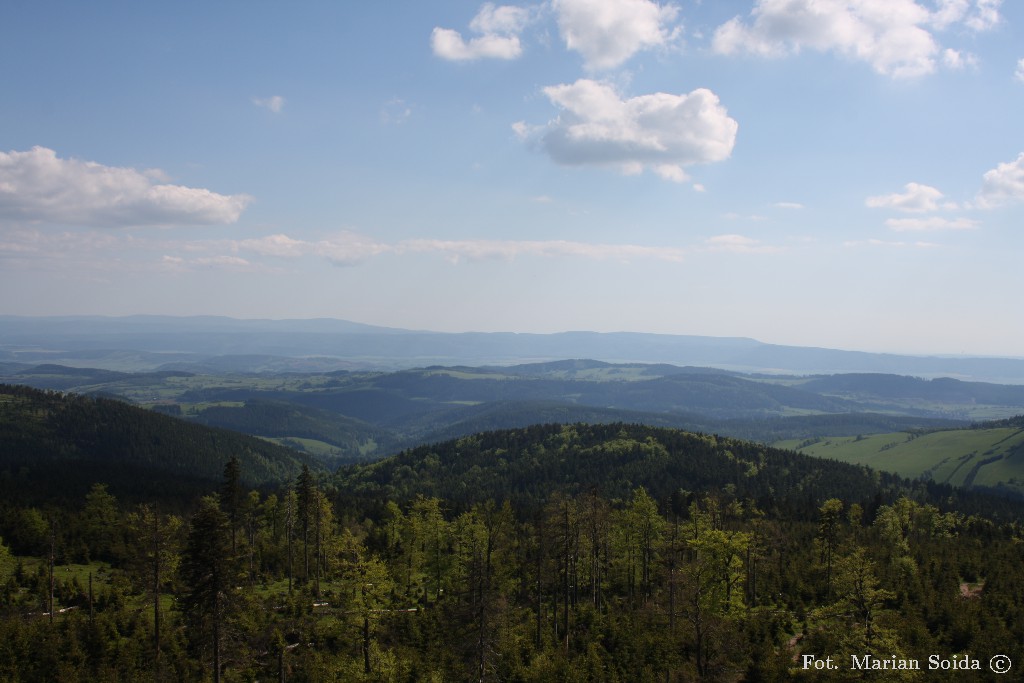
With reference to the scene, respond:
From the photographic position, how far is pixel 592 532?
219 feet

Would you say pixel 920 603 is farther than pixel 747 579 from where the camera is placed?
No

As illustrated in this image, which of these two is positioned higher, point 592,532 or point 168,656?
point 592,532

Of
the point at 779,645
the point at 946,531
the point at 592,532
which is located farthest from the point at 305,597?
the point at 946,531

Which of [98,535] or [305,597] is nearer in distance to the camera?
[305,597]

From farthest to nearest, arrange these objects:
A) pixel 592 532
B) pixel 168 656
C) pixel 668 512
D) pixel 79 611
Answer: pixel 668 512, pixel 592 532, pixel 79 611, pixel 168 656

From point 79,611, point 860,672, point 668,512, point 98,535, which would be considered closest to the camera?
point 860,672

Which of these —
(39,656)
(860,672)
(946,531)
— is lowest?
(946,531)

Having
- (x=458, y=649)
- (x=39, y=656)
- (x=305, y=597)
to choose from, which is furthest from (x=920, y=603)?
(x=39, y=656)

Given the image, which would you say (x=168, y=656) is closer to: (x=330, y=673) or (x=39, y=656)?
(x=39, y=656)

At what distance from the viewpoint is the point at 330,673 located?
1917 inches

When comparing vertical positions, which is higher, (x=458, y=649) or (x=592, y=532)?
(x=592, y=532)

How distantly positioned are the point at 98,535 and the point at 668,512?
307 ft

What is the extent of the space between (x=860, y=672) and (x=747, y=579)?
34.1 metres

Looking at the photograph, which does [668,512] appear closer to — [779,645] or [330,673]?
[779,645]
